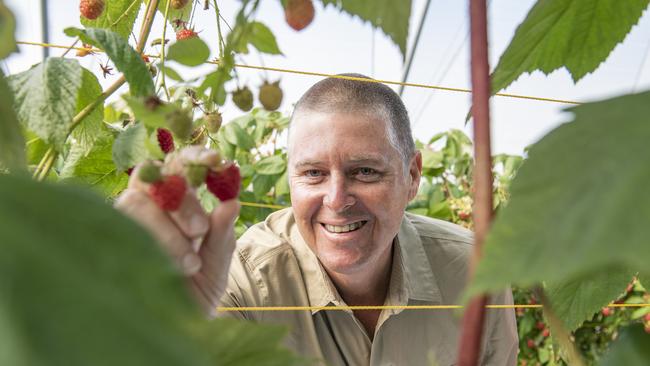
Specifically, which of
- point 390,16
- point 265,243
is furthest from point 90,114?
point 265,243

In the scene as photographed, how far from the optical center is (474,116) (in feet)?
0.69

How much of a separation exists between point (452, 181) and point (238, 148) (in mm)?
856

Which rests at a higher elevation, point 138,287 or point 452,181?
point 138,287

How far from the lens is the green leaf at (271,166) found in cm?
232

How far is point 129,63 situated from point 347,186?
1.03m

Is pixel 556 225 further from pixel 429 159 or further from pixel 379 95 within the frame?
pixel 429 159

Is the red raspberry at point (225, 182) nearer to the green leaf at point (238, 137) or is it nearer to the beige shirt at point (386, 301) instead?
the beige shirt at point (386, 301)

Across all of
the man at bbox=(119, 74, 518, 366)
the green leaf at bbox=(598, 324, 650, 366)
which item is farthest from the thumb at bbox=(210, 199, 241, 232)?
the man at bbox=(119, 74, 518, 366)

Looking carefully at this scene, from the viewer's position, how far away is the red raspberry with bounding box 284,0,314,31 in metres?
0.39

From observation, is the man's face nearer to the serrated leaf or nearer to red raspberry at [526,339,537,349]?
the serrated leaf

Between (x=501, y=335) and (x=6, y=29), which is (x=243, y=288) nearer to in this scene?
(x=501, y=335)

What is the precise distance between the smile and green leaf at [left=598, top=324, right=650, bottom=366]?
122 centimetres

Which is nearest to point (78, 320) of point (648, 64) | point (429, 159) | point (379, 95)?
point (379, 95)

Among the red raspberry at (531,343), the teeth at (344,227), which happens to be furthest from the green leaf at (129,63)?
the red raspberry at (531,343)
